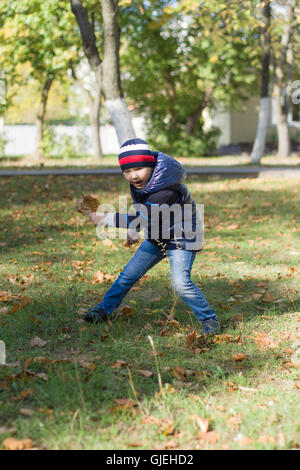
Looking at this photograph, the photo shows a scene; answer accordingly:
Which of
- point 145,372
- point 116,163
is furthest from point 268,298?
point 116,163

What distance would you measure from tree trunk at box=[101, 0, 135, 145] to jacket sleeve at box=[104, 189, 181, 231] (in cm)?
880

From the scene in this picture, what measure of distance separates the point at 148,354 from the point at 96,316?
75 centimetres

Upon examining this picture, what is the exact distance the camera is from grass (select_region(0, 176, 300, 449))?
9.82 ft

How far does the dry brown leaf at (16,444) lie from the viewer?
2794 mm

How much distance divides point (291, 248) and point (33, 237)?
11.8ft

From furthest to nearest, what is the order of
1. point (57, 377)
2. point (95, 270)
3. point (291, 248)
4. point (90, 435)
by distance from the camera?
point (291, 248) → point (95, 270) → point (57, 377) → point (90, 435)

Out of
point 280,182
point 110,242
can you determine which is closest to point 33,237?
point 110,242

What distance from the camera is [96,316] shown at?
4621 mm

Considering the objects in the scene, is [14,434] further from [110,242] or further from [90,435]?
[110,242]

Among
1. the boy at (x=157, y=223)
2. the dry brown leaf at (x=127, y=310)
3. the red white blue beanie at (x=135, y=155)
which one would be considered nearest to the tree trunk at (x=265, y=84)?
the dry brown leaf at (x=127, y=310)

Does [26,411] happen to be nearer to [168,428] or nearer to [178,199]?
[168,428]

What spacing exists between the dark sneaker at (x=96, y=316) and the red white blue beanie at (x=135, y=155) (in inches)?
48.9

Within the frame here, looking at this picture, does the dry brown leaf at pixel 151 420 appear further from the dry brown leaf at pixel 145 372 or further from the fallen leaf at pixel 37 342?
the fallen leaf at pixel 37 342

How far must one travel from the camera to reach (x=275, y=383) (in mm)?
3631
